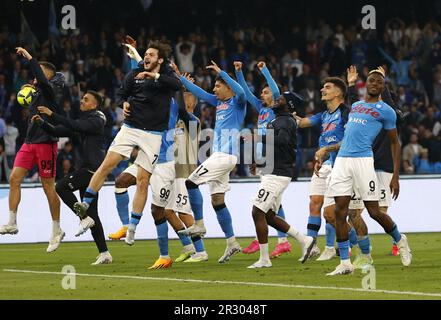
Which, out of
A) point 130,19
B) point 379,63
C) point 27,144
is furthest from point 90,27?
point 27,144

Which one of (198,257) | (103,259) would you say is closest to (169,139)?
(198,257)

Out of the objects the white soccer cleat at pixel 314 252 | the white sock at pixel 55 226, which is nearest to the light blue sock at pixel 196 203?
the white soccer cleat at pixel 314 252

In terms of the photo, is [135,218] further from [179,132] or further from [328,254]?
[328,254]

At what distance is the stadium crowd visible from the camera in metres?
24.9

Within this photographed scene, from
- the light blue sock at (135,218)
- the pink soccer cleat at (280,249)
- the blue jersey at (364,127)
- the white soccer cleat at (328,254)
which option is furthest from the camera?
the pink soccer cleat at (280,249)

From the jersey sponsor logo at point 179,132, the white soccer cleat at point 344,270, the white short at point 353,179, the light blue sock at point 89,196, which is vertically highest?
the jersey sponsor logo at point 179,132

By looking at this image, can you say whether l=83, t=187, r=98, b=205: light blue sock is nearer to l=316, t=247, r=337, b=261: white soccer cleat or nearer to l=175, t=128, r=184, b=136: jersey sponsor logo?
l=175, t=128, r=184, b=136: jersey sponsor logo

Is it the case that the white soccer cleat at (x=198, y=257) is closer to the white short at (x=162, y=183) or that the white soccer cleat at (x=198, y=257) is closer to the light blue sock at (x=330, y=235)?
the white short at (x=162, y=183)

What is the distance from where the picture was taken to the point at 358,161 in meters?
13.9

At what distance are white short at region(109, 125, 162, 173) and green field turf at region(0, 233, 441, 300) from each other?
55.3 inches

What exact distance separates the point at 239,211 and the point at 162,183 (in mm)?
5649

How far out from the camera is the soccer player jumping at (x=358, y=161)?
13812mm

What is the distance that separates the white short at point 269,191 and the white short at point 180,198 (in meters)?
1.85

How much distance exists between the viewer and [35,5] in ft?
92.8
